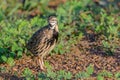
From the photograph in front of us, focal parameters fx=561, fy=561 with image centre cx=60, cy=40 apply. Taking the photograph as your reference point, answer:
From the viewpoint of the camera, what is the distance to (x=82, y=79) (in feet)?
25.2

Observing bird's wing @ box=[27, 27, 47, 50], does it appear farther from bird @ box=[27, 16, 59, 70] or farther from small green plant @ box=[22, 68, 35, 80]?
small green plant @ box=[22, 68, 35, 80]

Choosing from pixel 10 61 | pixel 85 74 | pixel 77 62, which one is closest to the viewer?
pixel 85 74

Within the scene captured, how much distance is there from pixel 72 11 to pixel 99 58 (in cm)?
198

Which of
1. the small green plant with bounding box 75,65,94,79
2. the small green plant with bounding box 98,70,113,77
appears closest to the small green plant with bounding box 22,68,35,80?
the small green plant with bounding box 75,65,94,79

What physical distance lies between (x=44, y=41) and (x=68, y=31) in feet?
3.86

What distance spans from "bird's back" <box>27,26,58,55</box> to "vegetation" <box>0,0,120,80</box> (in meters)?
0.30

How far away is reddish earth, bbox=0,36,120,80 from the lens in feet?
27.2

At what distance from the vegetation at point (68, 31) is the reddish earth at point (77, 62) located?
0.29ft

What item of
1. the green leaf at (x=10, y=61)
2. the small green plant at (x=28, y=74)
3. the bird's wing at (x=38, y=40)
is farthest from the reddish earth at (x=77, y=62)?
the bird's wing at (x=38, y=40)

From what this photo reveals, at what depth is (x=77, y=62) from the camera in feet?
28.2

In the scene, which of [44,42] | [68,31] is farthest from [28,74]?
[68,31]

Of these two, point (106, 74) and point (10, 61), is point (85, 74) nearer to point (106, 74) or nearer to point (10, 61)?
point (106, 74)

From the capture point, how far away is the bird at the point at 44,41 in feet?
27.6

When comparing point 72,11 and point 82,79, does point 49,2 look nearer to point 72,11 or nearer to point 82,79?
point 72,11
